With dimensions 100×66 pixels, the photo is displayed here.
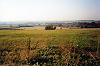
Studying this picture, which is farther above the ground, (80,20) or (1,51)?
(80,20)

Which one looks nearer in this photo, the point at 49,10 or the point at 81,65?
the point at 81,65

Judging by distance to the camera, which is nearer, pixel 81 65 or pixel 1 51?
pixel 81 65

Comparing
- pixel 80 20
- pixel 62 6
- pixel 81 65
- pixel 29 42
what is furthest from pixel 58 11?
pixel 81 65

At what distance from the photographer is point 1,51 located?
13.8 feet

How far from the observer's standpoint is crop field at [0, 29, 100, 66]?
401 centimetres

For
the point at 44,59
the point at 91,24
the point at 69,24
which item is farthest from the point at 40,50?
the point at 91,24

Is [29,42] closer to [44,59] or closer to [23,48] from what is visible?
[23,48]

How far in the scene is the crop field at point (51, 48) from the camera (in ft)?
13.2

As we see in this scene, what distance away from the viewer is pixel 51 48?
411 cm

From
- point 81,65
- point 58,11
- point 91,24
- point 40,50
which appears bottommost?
point 81,65

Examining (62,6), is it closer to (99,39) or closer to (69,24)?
(69,24)

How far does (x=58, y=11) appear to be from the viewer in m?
4.22

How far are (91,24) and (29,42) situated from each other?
1.30m

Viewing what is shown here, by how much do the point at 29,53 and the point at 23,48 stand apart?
16cm
